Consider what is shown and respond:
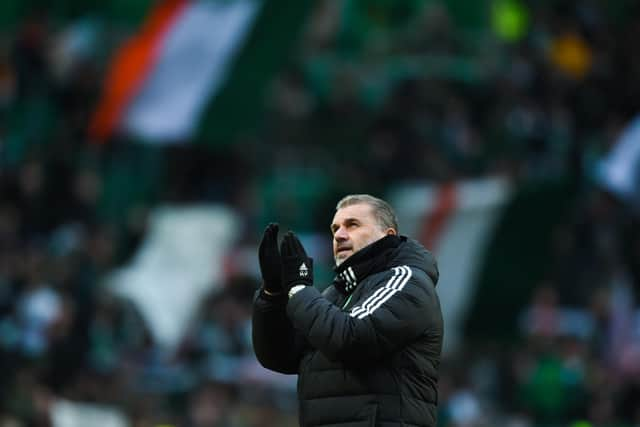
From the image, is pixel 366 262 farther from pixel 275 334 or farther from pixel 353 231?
pixel 275 334

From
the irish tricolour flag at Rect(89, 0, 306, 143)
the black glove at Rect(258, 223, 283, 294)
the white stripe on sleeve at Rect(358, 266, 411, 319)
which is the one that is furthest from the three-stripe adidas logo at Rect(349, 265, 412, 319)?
the irish tricolour flag at Rect(89, 0, 306, 143)

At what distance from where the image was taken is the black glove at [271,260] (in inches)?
234

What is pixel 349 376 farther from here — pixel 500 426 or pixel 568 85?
pixel 568 85

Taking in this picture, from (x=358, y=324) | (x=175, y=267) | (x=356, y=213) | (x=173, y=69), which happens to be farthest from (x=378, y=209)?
(x=173, y=69)

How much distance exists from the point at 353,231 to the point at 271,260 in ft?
1.03

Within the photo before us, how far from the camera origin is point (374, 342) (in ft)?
18.6

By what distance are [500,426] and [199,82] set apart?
15.6 ft

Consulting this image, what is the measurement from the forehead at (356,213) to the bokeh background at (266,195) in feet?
18.8

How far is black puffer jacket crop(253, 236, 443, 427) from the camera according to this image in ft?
18.7

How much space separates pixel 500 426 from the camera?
499 inches

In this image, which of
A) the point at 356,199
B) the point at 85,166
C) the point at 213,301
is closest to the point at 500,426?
the point at 213,301

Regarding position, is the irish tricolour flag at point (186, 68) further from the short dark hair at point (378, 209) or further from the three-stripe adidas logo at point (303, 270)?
the three-stripe adidas logo at point (303, 270)

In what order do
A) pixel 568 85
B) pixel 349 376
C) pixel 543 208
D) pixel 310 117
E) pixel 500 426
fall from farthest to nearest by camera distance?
pixel 568 85 < pixel 310 117 < pixel 543 208 < pixel 500 426 < pixel 349 376

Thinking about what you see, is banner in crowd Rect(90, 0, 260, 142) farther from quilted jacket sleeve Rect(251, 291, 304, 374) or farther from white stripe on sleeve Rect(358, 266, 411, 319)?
white stripe on sleeve Rect(358, 266, 411, 319)
